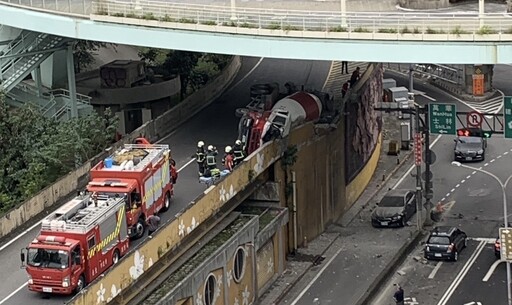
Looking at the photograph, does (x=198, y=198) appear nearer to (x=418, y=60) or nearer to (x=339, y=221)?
(x=418, y=60)

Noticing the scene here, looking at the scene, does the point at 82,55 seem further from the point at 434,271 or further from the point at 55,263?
the point at 55,263

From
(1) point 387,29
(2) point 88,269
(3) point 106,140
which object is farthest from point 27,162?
(1) point 387,29

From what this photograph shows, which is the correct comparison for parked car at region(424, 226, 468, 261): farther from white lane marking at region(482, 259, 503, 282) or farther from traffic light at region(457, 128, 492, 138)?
traffic light at region(457, 128, 492, 138)

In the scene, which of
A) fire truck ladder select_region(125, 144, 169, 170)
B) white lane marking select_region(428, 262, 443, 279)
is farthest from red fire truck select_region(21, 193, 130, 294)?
white lane marking select_region(428, 262, 443, 279)

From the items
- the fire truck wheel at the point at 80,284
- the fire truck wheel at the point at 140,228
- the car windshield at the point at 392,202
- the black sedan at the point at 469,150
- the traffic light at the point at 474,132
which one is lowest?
the car windshield at the point at 392,202

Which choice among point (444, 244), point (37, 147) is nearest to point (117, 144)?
point (37, 147)

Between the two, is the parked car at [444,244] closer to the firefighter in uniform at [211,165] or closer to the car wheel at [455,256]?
the car wheel at [455,256]

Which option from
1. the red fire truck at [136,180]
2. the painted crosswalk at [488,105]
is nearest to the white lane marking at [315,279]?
the red fire truck at [136,180]
